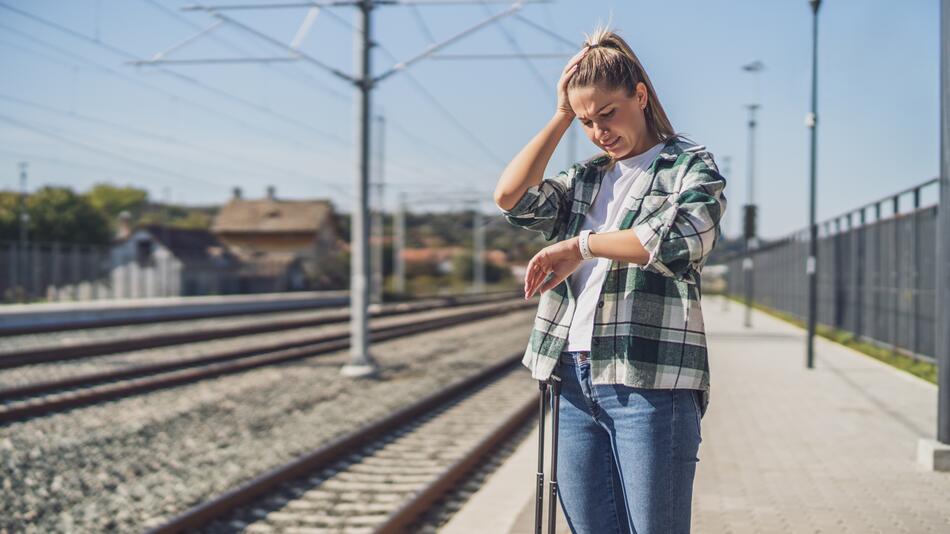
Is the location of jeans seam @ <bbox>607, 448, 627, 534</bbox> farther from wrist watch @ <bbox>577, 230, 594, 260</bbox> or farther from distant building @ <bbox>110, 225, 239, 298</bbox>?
distant building @ <bbox>110, 225, 239, 298</bbox>

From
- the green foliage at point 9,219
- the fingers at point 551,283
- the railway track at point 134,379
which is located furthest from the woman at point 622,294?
the green foliage at point 9,219

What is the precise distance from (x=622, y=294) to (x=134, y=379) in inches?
480

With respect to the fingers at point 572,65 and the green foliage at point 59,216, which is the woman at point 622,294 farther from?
the green foliage at point 59,216

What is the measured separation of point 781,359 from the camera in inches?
599

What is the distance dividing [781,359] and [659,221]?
46.9ft

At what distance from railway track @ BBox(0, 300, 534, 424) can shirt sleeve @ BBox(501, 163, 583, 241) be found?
325 inches

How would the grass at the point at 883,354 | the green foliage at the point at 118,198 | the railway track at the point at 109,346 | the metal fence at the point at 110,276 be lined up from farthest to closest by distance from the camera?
the green foliage at the point at 118,198 → the metal fence at the point at 110,276 → the grass at the point at 883,354 → the railway track at the point at 109,346

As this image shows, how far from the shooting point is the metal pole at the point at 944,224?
578 cm

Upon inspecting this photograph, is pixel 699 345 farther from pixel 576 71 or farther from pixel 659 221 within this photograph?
pixel 576 71

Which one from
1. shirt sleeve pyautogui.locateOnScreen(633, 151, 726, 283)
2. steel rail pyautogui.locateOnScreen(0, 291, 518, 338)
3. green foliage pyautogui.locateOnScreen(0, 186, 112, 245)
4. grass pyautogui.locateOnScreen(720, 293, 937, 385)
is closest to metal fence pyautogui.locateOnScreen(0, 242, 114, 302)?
steel rail pyautogui.locateOnScreen(0, 291, 518, 338)

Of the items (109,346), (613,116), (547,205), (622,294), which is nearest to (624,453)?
(622,294)

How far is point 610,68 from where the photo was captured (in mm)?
2020

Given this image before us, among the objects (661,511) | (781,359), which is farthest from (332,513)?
(781,359)

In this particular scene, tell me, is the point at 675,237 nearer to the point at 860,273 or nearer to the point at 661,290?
the point at 661,290
